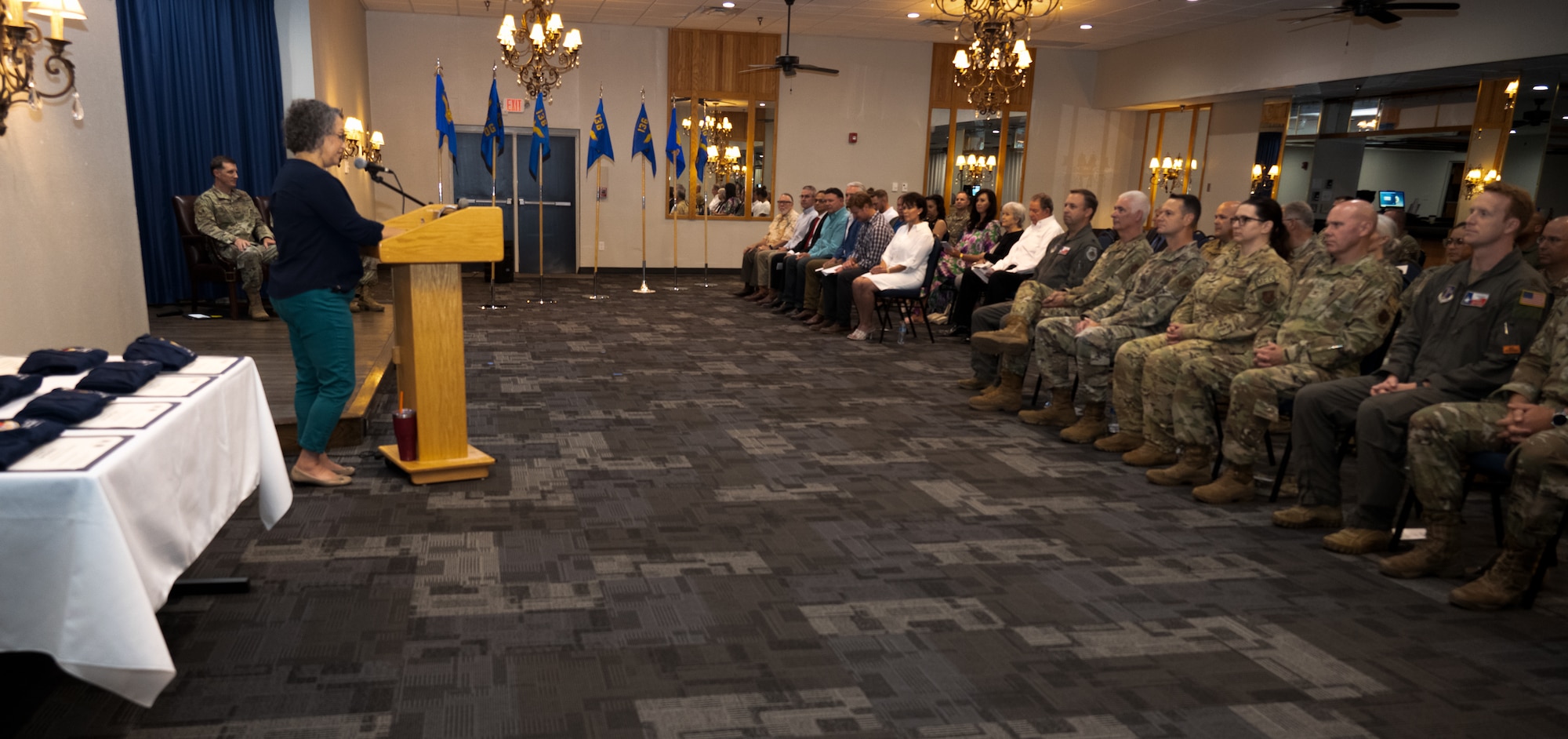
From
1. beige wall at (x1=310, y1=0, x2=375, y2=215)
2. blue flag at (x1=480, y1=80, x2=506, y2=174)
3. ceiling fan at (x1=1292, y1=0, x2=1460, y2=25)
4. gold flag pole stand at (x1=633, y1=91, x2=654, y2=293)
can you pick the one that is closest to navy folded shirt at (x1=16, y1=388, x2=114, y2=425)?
beige wall at (x1=310, y1=0, x2=375, y2=215)

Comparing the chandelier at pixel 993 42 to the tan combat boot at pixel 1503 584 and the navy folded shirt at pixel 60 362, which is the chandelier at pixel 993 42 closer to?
the tan combat boot at pixel 1503 584

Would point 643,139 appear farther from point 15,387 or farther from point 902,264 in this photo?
point 15,387

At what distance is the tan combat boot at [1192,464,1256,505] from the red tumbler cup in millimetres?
3303

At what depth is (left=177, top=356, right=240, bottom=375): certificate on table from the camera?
8.50 ft

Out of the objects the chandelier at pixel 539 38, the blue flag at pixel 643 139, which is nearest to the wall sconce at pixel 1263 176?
the blue flag at pixel 643 139

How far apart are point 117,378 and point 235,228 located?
5.83 meters

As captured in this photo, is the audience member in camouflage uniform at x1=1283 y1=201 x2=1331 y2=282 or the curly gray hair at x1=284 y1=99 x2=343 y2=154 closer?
the curly gray hair at x1=284 y1=99 x2=343 y2=154

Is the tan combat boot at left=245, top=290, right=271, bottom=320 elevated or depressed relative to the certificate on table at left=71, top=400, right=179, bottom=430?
depressed

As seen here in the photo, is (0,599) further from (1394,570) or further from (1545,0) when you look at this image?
(1545,0)

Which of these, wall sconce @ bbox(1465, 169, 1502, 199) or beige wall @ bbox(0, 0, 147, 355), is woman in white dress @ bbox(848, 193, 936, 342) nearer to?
beige wall @ bbox(0, 0, 147, 355)

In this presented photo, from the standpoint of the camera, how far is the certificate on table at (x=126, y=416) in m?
2.03

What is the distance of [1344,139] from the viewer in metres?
10.8

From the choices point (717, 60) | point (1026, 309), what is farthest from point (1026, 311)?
point (717, 60)

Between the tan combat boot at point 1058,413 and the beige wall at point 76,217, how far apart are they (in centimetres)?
466
